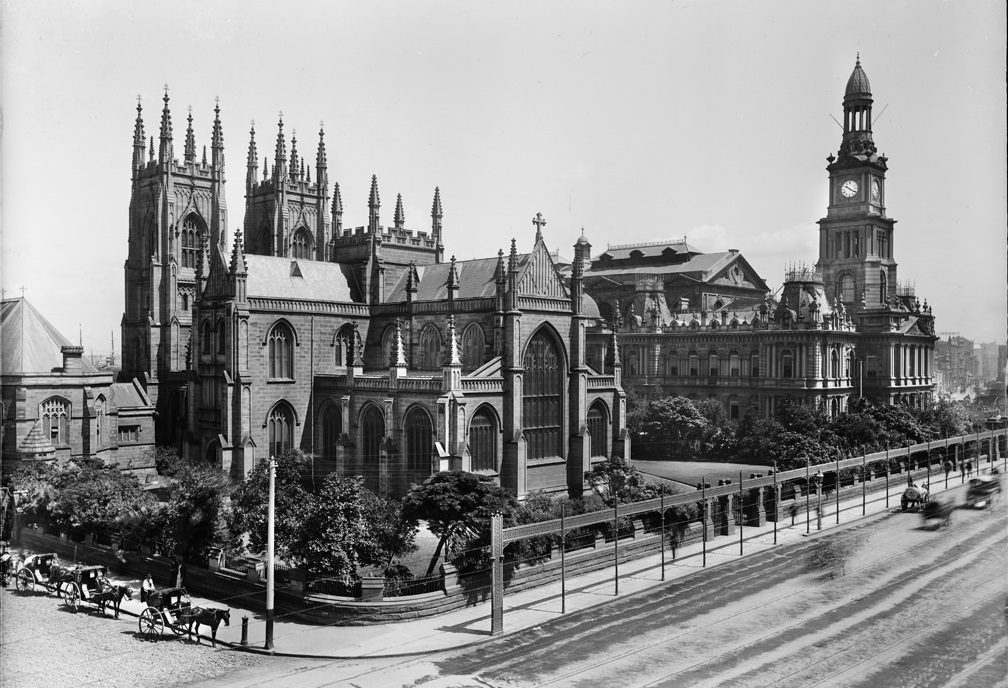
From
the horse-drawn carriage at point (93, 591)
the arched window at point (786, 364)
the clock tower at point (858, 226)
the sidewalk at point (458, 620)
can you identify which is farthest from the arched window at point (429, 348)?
the clock tower at point (858, 226)

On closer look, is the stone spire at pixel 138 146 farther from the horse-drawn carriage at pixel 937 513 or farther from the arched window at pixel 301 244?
the horse-drawn carriage at pixel 937 513

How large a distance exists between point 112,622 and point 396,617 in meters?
8.87

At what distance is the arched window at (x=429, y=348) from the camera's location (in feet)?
187

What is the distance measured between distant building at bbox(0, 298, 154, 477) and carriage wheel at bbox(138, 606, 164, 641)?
24555 mm

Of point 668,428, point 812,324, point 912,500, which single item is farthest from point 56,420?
point 812,324

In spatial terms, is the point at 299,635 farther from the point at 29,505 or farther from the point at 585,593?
the point at 29,505

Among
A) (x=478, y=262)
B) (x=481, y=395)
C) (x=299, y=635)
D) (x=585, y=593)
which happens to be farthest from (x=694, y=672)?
(x=478, y=262)

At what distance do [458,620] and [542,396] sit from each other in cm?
2440

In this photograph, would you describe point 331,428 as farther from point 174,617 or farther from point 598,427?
point 174,617

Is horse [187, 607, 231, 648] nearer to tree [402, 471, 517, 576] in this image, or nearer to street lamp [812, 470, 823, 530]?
tree [402, 471, 517, 576]

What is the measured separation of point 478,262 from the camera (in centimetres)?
5772

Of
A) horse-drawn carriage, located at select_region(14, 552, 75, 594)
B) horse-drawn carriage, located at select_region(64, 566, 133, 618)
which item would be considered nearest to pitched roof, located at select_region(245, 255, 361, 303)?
horse-drawn carriage, located at select_region(14, 552, 75, 594)

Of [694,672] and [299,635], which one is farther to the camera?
[299,635]

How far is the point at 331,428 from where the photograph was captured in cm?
5716
